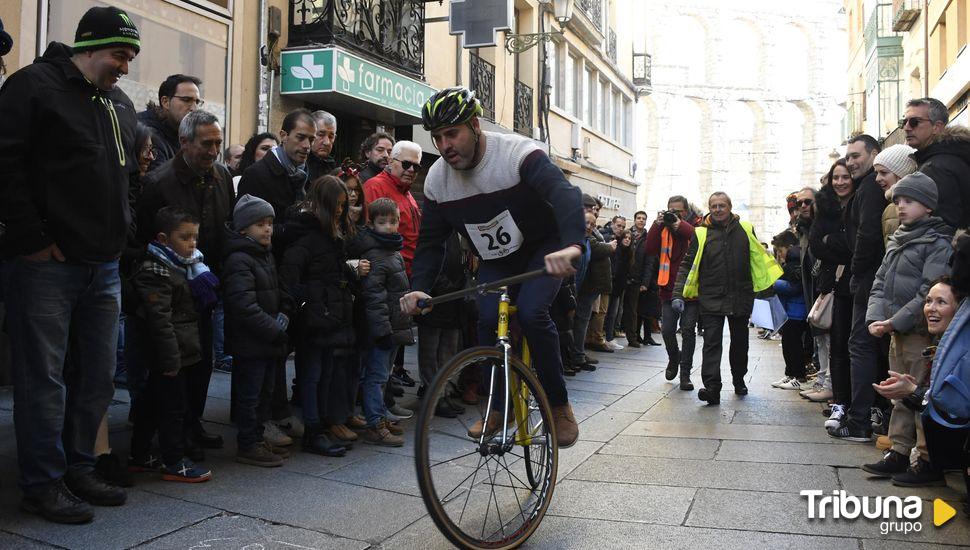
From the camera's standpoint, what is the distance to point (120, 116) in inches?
179

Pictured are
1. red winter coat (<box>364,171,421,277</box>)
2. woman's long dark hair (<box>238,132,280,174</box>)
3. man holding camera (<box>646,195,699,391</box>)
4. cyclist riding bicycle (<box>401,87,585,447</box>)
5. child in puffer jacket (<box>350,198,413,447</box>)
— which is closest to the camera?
cyclist riding bicycle (<box>401,87,585,447</box>)

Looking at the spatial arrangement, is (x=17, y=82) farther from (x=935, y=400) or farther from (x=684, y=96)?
(x=684, y=96)

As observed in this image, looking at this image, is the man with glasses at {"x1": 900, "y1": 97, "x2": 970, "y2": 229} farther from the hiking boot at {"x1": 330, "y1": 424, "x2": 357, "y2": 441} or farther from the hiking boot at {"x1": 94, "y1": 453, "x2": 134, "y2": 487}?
the hiking boot at {"x1": 94, "y1": 453, "x2": 134, "y2": 487}

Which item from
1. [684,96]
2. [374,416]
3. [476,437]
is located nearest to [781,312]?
[374,416]

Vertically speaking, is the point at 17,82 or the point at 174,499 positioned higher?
the point at 17,82

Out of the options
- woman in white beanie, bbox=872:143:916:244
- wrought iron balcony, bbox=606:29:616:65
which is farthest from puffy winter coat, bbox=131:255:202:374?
wrought iron balcony, bbox=606:29:616:65

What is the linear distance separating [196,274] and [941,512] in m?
4.06

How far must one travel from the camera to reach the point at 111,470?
4691 millimetres

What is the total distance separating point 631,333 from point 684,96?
4484 cm

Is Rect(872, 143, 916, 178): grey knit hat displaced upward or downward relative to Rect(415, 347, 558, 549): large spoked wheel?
upward

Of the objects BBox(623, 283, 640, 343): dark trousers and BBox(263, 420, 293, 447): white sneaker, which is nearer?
BBox(263, 420, 293, 447): white sneaker

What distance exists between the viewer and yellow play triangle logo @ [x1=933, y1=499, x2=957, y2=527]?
4.42 metres

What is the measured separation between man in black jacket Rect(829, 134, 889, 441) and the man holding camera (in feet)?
9.37

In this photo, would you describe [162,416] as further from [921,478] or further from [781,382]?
[781,382]
